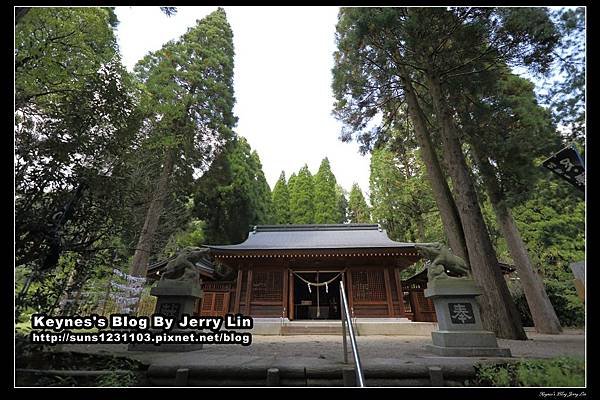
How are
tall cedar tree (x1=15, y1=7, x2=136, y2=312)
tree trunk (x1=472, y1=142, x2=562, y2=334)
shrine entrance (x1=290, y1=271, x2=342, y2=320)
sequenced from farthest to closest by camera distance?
shrine entrance (x1=290, y1=271, x2=342, y2=320)
tree trunk (x1=472, y1=142, x2=562, y2=334)
tall cedar tree (x1=15, y1=7, x2=136, y2=312)

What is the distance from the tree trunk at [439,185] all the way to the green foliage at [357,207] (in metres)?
15.5

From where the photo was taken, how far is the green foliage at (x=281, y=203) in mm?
21141

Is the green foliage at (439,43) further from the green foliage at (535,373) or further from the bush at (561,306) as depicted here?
the bush at (561,306)

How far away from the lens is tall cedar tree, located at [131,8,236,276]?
10789mm

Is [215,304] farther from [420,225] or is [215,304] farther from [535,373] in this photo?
[420,225]

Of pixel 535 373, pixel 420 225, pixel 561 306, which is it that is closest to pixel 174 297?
pixel 535 373

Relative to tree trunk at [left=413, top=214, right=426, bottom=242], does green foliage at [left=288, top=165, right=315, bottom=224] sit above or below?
above

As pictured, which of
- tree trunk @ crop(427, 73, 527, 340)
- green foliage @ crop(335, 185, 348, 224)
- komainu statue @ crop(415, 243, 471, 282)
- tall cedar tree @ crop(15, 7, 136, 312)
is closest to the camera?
tall cedar tree @ crop(15, 7, 136, 312)

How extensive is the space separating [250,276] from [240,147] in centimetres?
877

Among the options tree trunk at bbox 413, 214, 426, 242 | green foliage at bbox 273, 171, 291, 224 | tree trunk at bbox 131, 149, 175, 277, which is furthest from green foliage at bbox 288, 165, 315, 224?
tree trunk at bbox 131, 149, 175, 277

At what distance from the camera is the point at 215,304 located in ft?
36.6

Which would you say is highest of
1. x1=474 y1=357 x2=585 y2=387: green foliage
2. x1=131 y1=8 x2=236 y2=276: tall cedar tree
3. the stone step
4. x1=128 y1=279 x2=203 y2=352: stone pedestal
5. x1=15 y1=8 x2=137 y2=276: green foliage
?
x1=131 y1=8 x2=236 y2=276: tall cedar tree

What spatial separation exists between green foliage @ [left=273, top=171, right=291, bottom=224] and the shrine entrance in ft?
24.1

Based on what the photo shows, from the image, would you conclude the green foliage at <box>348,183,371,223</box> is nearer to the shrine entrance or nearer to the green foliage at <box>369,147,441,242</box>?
the green foliage at <box>369,147,441,242</box>
